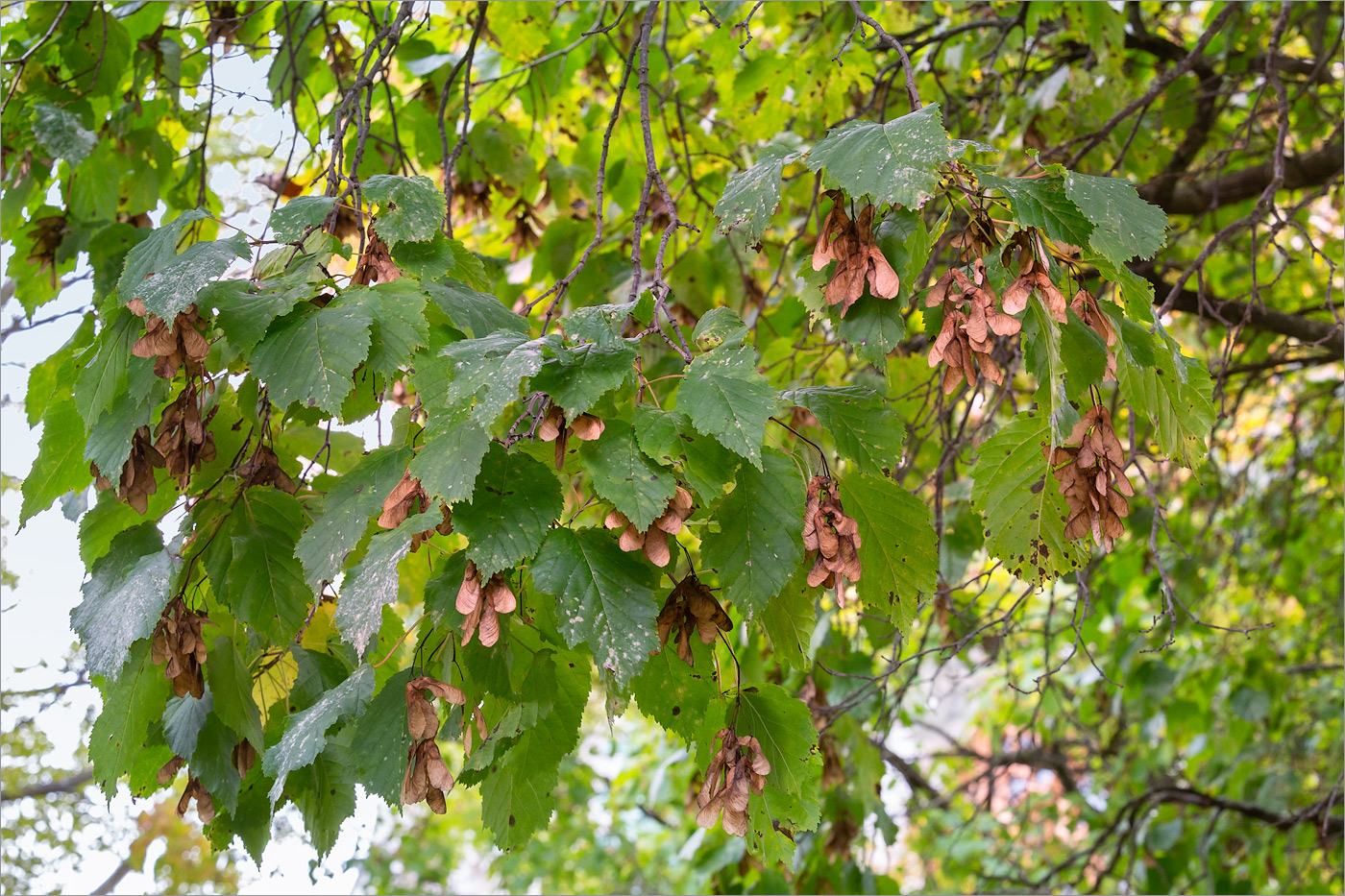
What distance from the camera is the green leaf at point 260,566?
1.10 meters

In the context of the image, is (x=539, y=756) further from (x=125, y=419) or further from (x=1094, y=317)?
(x=1094, y=317)

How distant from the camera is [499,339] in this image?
844 mm

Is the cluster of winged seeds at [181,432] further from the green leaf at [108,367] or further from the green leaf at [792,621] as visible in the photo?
the green leaf at [792,621]

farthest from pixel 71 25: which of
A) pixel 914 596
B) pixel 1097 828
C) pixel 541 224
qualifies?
pixel 1097 828

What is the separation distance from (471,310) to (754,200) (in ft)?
1.00

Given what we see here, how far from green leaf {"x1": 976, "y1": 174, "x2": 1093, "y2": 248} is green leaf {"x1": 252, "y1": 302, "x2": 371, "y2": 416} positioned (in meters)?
0.56

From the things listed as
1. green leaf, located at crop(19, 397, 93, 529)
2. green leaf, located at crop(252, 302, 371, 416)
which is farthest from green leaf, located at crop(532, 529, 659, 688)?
green leaf, located at crop(19, 397, 93, 529)

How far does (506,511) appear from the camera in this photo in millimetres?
831

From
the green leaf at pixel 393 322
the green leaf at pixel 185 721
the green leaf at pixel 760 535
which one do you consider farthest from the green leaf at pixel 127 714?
the green leaf at pixel 760 535

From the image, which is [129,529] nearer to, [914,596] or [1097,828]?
[914,596]

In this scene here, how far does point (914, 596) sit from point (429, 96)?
1868 millimetres

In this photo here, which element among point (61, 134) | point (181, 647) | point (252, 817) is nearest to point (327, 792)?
point (252, 817)

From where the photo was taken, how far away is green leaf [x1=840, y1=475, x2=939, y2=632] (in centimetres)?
101

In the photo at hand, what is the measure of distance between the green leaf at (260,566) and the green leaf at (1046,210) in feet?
2.63
